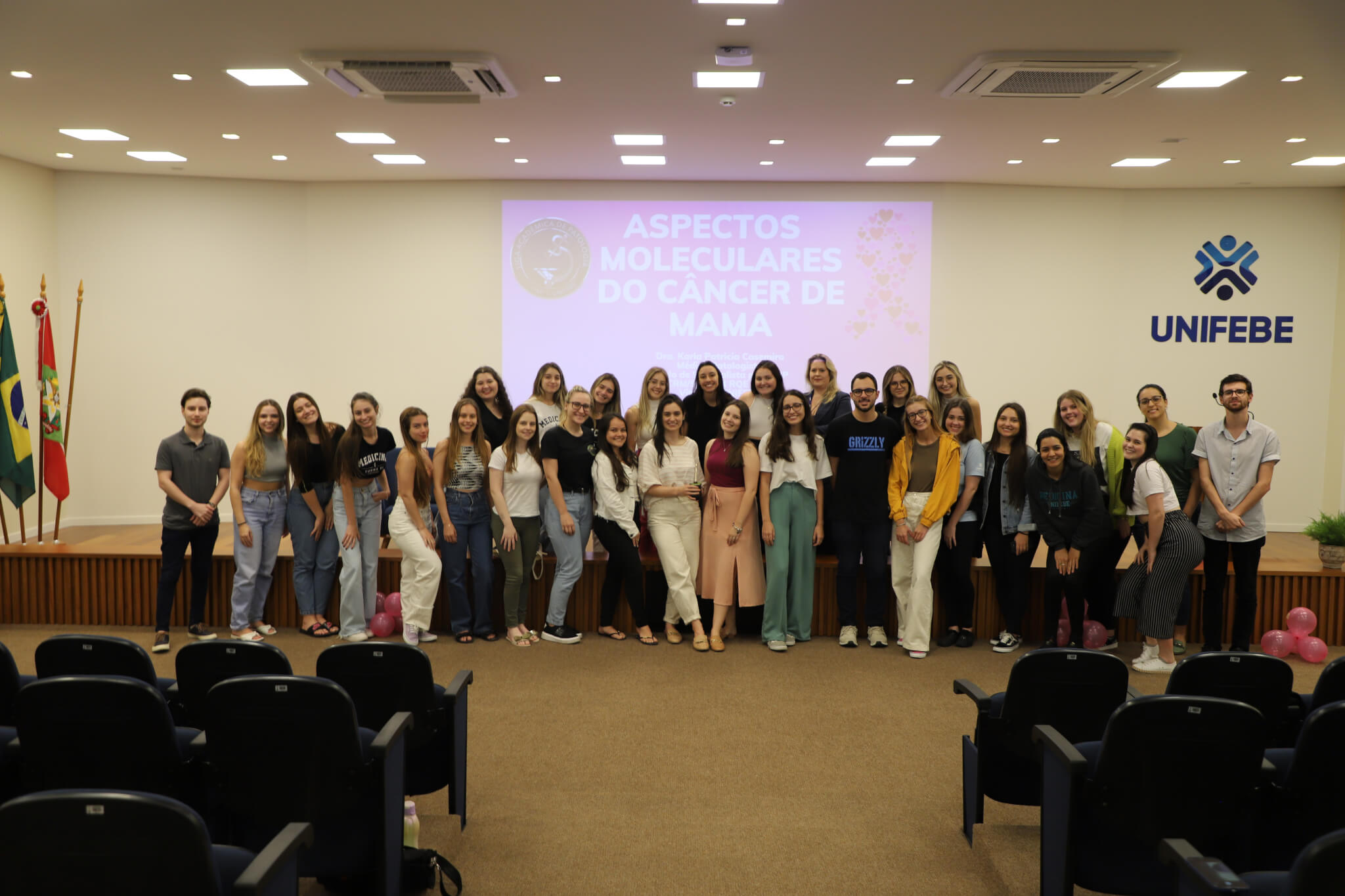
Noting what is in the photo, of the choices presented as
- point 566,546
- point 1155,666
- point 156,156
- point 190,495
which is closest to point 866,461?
point 566,546

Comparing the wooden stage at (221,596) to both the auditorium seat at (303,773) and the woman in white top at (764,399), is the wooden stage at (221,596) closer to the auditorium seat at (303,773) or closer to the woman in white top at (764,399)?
the woman in white top at (764,399)

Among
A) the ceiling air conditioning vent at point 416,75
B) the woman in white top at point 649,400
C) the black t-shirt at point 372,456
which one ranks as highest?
the ceiling air conditioning vent at point 416,75

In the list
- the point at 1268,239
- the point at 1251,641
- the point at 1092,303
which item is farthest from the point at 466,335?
the point at 1268,239

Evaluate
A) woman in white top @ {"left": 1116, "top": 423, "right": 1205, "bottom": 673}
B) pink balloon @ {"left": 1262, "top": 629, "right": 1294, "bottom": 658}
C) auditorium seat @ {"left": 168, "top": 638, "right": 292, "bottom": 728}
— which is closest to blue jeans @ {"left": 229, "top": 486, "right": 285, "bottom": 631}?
auditorium seat @ {"left": 168, "top": 638, "right": 292, "bottom": 728}

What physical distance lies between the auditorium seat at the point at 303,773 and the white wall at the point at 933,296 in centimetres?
729

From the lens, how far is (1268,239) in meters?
9.65

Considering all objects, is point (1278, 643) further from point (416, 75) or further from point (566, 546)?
point (416, 75)

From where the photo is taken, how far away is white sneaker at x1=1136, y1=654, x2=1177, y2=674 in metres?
5.64

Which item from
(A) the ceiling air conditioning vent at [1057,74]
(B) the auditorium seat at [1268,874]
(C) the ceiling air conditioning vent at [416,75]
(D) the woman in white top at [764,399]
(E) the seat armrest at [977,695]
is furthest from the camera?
(D) the woman in white top at [764,399]

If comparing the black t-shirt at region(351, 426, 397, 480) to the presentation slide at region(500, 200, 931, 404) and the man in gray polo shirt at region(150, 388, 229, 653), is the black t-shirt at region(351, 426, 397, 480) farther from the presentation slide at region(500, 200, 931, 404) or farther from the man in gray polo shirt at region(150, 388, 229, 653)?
the presentation slide at region(500, 200, 931, 404)

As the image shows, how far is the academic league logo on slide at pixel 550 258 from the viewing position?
31.7 feet

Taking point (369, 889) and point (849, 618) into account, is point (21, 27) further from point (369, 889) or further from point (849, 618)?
point (849, 618)

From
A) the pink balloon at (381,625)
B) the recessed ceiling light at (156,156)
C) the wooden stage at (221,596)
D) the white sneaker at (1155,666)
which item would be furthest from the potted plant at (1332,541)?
the recessed ceiling light at (156,156)

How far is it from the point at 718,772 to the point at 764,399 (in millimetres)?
2809
